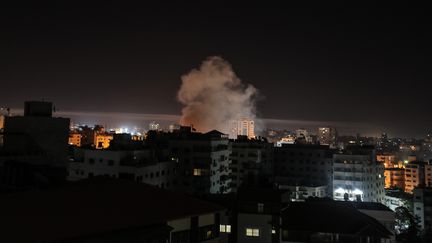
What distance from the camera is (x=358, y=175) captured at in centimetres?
6097

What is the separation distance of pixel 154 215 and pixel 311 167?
64325 mm

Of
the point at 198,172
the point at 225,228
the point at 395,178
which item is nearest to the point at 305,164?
the point at 198,172

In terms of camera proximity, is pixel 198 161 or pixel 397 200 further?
pixel 397 200

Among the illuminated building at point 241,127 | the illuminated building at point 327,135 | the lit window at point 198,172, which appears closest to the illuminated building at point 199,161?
the lit window at point 198,172

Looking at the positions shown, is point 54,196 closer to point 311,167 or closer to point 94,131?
point 311,167

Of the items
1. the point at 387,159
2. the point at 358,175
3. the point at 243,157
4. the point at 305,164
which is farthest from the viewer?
the point at 387,159

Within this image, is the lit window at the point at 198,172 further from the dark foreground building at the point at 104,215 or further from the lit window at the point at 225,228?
the dark foreground building at the point at 104,215

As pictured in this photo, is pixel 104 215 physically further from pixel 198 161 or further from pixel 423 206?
pixel 423 206

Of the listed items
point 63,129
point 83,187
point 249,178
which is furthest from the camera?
point 63,129

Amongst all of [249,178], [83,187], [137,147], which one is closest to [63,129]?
[137,147]

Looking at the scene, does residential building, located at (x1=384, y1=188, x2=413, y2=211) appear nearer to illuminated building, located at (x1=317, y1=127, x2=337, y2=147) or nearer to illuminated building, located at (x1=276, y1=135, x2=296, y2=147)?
illuminated building, located at (x1=276, y1=135, x2=296, y2=147)

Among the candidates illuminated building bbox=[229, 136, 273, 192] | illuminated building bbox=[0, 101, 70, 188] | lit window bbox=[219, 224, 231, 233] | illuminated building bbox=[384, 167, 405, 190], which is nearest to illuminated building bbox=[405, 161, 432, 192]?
illuminated building bbox=[384, 167, 405, 190]

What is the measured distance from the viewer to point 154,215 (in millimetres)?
10070

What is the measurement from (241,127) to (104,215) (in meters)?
93.4
